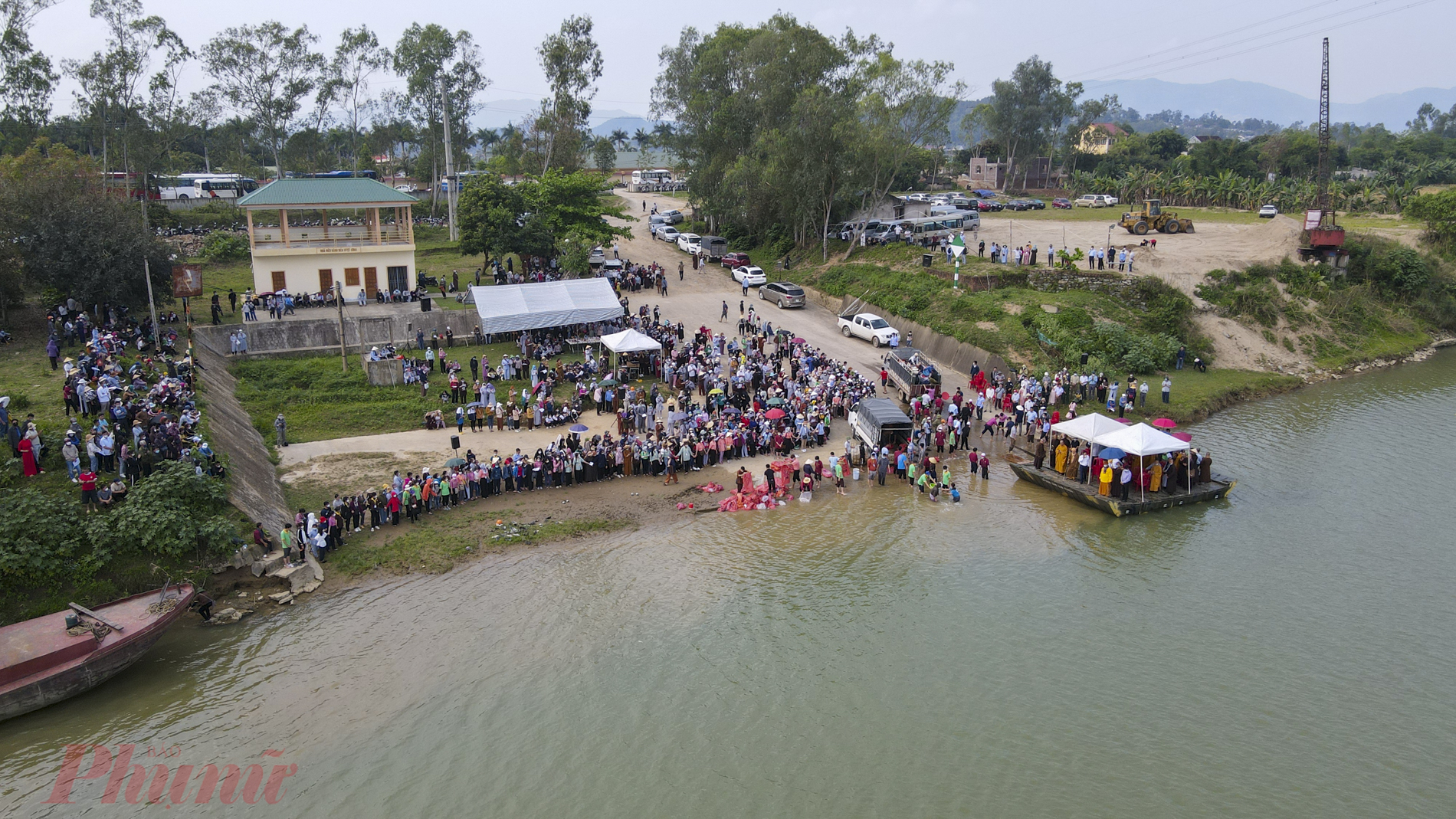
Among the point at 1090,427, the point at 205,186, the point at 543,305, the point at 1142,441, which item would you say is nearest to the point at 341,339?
the point at 543,305

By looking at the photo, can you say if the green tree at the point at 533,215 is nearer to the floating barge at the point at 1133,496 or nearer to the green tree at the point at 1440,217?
the floating barge at the point at 1133,496

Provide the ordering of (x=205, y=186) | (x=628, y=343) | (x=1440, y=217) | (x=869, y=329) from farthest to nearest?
(x=205, y=186)
(x=1440, y=217)
(x=869, y=329)
(x=628, y=343)

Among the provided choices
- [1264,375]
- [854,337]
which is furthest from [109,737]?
[1264,375]

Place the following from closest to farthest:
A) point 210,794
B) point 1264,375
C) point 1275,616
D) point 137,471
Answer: point 210,794 → point 1275,616 → point 137,471 → point 1264,375

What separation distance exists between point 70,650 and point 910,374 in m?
23.3

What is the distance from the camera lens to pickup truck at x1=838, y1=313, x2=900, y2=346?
35281 millimetres

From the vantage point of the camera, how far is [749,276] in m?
44.8

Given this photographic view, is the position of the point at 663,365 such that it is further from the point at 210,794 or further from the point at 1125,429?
the point at 210,794

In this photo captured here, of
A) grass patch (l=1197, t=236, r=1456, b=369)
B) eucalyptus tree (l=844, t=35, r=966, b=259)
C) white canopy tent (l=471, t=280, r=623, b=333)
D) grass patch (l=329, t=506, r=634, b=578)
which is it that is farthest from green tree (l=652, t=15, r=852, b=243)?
grass patch (l=329, t=506, r=634, b=578)

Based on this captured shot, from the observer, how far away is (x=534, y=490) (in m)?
22.8

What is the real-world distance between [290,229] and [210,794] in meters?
29.5

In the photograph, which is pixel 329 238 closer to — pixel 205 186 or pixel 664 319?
pixel 664 319

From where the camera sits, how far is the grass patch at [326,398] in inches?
1022

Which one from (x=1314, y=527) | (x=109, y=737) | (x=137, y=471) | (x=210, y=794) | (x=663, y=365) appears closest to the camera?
(x=210, y=794)
